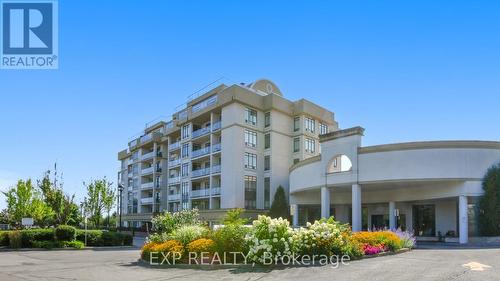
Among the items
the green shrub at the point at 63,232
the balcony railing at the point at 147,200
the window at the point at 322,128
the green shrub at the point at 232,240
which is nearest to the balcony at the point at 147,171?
the balcony railing at the point at 147,200

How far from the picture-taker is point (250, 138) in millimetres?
54312

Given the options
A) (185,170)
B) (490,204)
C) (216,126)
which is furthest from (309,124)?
(490,204)

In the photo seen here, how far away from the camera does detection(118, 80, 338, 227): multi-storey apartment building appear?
174ft

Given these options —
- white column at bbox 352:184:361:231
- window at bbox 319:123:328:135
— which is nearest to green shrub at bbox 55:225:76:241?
white column at bbox 352:184:361:231

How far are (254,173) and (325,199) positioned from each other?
16.1 metres

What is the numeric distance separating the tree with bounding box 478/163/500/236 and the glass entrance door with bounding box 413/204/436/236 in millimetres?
8657

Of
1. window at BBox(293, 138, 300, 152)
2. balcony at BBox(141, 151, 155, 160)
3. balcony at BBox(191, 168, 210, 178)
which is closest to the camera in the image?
window at BBox(293, 138, 300, 152)

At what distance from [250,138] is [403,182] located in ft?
75.5

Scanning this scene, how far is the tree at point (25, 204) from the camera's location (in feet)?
166

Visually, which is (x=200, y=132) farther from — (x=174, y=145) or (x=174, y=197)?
(x=174, y=197)

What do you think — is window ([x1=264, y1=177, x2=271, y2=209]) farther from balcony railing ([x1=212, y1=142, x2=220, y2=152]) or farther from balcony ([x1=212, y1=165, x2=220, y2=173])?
balcony railing ([x1=212, y1=142, x2=220, y2=152])

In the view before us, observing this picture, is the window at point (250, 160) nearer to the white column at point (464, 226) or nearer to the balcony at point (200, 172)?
the balcony at point (200, 172)

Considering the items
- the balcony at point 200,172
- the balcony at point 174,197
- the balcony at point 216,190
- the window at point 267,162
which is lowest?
the balcony at point 174,197

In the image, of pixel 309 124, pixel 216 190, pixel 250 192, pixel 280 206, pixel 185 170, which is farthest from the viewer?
pixel 185 170
